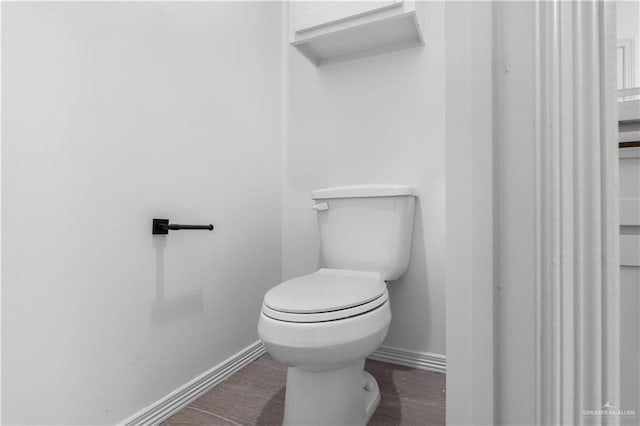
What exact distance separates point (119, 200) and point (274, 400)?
2.74ft

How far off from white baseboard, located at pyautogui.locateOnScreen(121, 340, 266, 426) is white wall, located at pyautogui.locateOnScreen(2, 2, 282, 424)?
0.03 m

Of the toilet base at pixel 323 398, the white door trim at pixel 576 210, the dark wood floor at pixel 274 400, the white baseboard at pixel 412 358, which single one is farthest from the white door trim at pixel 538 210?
the white baseboard at pixel 412 358

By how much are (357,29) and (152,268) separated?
118 centimetres

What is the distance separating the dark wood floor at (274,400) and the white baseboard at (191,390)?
0.8 inches

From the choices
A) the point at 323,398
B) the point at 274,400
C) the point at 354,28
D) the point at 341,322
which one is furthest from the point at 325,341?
the point at 354,28

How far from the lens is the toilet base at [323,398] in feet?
3.16

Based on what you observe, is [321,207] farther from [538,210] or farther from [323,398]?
[538,210]

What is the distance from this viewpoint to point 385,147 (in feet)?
5.00

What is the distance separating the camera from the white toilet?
2.85 feet

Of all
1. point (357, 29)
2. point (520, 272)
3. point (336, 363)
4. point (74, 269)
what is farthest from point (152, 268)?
point (357, 29)

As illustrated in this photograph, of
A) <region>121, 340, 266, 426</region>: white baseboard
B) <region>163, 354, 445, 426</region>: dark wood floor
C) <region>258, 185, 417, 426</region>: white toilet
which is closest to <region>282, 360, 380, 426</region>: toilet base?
<region>258, 185, 417, 426</region>: white toilet

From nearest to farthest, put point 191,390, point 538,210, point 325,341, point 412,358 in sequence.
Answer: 1. point 538,210
2. point 325,341
3. point 191,390
4. point 412,358

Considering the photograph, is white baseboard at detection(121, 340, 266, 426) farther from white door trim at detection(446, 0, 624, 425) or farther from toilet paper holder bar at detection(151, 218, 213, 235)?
white door trim at detection(446, 0, 624, 425)

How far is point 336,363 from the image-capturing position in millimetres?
900
